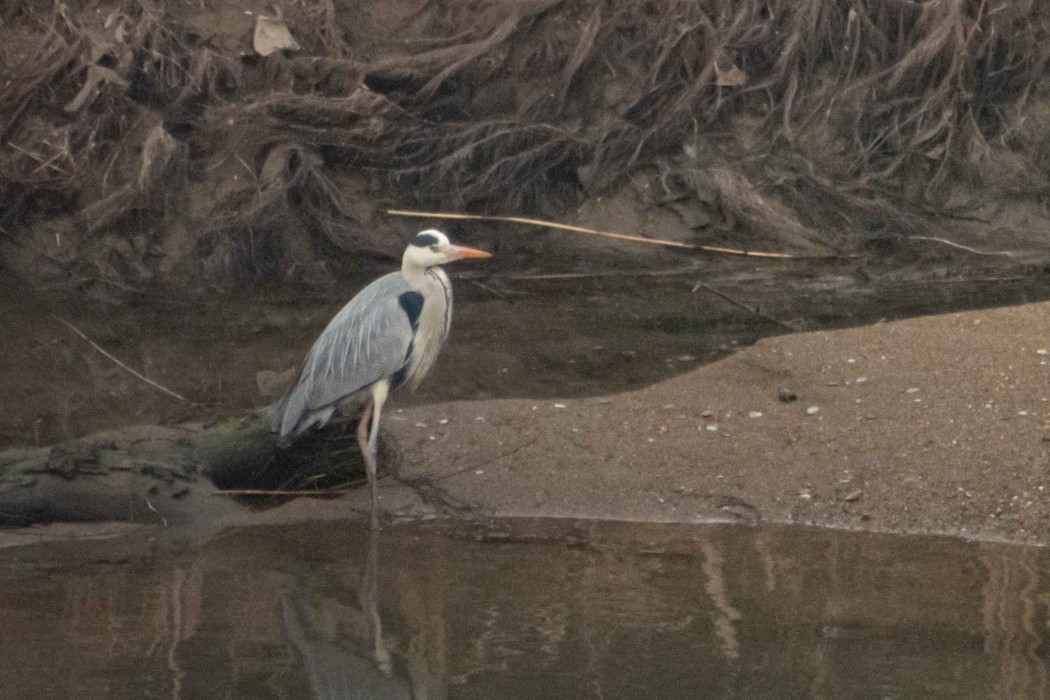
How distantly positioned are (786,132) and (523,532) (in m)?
5.96

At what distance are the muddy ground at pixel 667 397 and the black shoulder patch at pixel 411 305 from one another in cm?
44

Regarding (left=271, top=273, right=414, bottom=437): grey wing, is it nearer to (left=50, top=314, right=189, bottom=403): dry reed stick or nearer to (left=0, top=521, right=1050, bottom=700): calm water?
(left=0, top=521, right=1050, bottom=700): calm water

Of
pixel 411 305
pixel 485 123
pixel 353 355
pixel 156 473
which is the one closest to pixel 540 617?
pixel 156 473

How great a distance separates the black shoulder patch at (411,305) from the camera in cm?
656

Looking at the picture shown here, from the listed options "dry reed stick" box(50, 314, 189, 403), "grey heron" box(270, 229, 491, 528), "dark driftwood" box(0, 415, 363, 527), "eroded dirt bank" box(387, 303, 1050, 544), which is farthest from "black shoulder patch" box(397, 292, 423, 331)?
"dry reed stick" box(50, 314, 189, 403)

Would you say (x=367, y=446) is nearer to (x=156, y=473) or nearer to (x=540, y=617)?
(x=156, y=473)

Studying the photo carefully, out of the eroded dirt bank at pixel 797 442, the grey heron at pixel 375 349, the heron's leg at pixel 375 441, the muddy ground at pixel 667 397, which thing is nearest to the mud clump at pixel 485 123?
the muddy ground at pixel 667 397

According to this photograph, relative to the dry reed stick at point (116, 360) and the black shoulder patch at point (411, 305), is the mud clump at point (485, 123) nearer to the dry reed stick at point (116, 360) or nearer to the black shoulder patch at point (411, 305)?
the dry reed stick at point (116, 360)

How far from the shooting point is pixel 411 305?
259 inches

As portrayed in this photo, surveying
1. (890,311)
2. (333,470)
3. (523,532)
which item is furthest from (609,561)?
(890,311)

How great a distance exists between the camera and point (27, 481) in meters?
5.68

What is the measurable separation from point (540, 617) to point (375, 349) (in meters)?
1.95

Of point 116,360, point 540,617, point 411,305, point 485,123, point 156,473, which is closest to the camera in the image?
point 540,617

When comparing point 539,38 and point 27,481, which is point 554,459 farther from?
point 539,38
